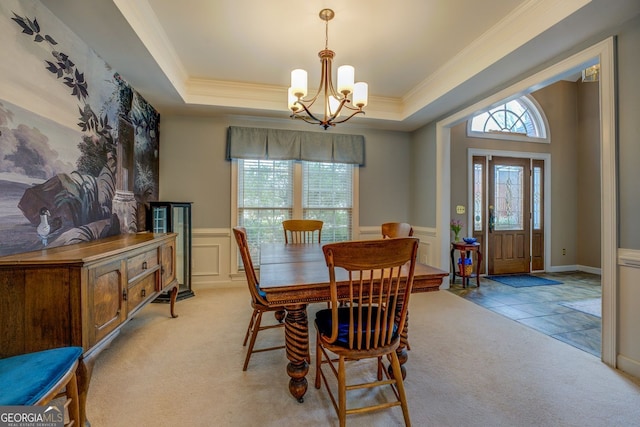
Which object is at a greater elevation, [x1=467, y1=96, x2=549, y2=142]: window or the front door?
[x1=467, y1=96, x2=549, y2=142]: window

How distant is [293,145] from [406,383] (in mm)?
3331

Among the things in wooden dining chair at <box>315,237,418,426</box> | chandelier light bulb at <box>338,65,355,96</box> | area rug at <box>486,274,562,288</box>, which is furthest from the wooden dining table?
area rug at <box>486,274,562,288</box>

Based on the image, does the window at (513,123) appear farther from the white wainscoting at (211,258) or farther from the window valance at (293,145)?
the white wainscoting at (211,258)

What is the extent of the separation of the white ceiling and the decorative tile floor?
8.34 ft

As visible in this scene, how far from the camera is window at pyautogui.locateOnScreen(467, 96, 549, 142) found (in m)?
4.79

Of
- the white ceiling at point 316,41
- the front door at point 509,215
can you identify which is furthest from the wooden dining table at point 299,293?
the front door at point 509,215

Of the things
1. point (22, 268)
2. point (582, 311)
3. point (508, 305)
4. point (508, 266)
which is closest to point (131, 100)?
point (22, 268)

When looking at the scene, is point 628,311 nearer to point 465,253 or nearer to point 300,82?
point 465,253

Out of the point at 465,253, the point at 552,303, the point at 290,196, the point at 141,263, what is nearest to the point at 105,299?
the point at 141,263

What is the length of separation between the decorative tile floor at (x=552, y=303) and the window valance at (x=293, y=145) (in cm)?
261

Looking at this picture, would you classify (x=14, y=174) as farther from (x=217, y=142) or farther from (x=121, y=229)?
(x=217, y=142)

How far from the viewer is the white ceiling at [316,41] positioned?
2.05m

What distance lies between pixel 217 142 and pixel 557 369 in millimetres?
4412

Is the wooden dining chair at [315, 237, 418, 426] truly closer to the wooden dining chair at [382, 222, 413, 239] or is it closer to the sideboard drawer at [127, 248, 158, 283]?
the wooden dining chair at [382, 222, 413, 239]
